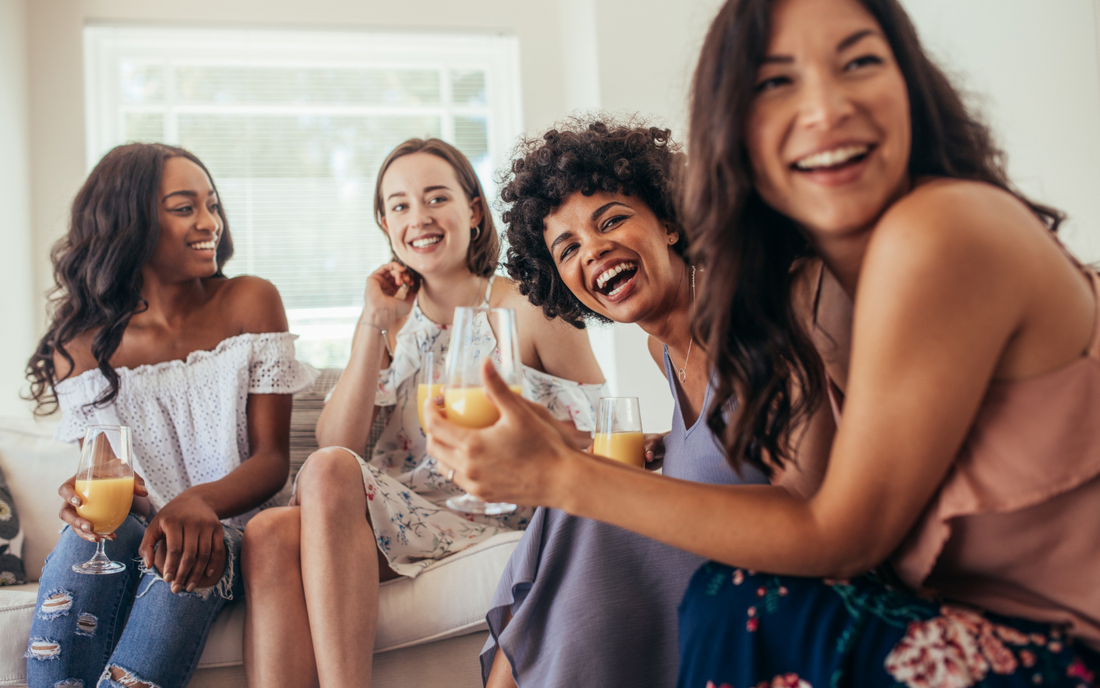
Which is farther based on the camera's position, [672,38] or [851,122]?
→ [672,38]

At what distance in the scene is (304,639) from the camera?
1574 mm

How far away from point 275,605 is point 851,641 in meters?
1.16

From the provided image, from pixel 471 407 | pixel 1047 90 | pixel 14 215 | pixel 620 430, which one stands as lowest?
pixel 620 430

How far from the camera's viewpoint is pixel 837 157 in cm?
87

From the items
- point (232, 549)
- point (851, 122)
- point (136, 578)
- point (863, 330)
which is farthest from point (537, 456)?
point (136, 578)

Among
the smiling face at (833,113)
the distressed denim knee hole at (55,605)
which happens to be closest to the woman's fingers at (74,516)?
the distressed denim knee hole at (55,605)

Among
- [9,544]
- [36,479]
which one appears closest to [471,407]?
[9,544]

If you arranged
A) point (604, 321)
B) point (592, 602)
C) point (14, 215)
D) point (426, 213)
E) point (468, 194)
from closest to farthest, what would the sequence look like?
point (592, 602)
point (604, 321)
point (426, 213)
point (468, 194)
point (14, 215)

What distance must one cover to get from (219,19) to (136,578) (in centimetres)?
352

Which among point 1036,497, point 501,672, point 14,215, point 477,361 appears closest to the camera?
point 1036,497

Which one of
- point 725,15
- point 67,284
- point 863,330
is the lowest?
point 863,330

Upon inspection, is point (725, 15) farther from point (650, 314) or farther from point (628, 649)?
point (628, 649)

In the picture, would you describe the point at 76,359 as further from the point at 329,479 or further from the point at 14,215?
the point at 14,215

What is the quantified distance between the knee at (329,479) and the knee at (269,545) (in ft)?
0.19
